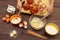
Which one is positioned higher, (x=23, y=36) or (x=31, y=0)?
(x=31, y=0)

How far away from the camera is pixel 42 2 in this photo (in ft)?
4.54

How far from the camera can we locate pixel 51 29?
131cm

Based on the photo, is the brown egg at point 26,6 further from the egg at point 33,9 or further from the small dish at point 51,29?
the small dish at point 51,29

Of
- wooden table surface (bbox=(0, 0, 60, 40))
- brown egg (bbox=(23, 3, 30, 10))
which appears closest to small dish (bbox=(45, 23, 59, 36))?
wooden table surface (bbox=(0, 0, 60, 40))

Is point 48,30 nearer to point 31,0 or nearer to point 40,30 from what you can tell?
point 40,30

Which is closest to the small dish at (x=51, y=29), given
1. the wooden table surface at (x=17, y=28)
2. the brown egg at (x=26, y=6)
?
the wooden table surface at (x=17, y=28)

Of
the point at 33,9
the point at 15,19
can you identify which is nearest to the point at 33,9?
the point at 33,9

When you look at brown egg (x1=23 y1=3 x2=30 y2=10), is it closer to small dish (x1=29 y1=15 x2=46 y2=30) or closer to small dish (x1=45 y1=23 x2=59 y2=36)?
small dish (x1=29 y1=15 x2=46 y2=30)

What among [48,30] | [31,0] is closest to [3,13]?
[31,0]

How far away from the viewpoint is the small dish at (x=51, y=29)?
50.8 inches

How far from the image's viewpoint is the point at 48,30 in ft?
4.26

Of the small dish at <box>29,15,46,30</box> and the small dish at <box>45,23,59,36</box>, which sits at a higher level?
the small dish at <box>29,15,46,30</box>

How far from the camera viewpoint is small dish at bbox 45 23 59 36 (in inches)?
50.8

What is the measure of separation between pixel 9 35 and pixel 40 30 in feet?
0.62
